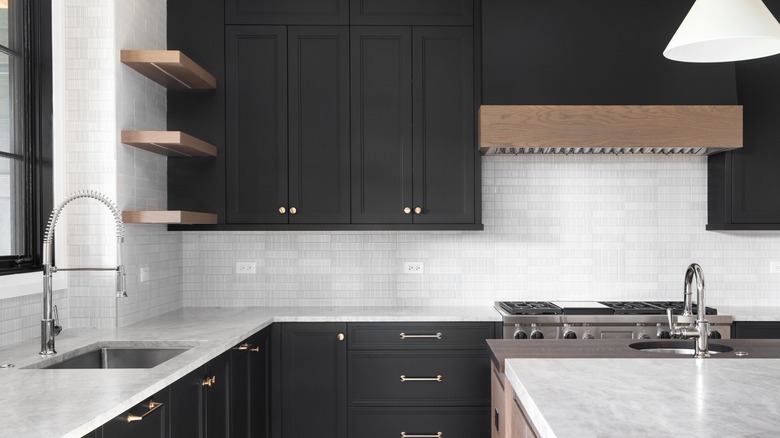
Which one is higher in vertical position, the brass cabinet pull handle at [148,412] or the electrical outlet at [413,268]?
the electrical outlet at [413,268]

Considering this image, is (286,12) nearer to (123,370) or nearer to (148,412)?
(123,370)

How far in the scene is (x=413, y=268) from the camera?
424 cm

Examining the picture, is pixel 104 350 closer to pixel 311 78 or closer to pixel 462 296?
pixel 311 78

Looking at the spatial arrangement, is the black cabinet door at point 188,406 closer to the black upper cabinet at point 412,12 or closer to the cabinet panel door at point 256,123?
the cabinet panel door at point 256,123

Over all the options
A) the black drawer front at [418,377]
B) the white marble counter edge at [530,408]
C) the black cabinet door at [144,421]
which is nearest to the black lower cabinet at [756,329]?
the black drawer front at [418,377]

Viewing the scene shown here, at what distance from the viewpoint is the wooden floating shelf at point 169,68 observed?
10.9 ft

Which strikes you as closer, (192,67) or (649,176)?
(192,67)

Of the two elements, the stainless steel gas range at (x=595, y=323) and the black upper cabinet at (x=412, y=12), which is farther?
the black upper cabinet at (x=412, y=12)

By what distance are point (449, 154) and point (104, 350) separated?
6.72 feet

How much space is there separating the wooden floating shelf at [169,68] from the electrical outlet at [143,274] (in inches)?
39.9

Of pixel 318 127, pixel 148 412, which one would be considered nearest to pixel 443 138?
pixel 318 127

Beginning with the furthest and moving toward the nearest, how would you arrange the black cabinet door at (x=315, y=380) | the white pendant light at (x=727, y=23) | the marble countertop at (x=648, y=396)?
1. the black cabinet door at (x=315, y=380)
2. the white pendant light at (x=727, y=23)
3. the marble countertop at (x=648, y=396)

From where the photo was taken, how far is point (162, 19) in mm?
3902

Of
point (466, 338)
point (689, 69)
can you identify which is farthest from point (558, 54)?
point (466, 338)
